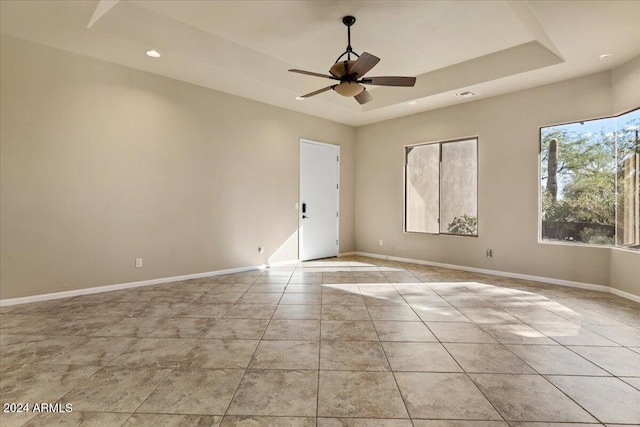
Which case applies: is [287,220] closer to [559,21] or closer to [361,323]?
[361,323]

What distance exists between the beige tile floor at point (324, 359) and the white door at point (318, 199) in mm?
2511

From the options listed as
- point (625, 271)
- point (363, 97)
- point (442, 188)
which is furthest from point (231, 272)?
point (625, 271)

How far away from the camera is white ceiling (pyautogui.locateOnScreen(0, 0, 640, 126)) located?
3182 mm

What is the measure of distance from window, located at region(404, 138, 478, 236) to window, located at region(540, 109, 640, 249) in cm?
109

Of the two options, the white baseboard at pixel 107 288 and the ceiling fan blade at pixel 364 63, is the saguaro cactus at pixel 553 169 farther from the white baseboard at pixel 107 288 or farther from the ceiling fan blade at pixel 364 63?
the white baseboard at pixel 107 288

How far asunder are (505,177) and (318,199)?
3444mm

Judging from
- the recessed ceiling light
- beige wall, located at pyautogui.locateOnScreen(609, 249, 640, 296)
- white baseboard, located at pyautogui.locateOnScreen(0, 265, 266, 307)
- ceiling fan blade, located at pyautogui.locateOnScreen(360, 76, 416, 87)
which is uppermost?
the recessed ceiling light

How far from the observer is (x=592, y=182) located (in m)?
4.37

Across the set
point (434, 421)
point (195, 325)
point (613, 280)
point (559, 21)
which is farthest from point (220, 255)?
point (613, 280)

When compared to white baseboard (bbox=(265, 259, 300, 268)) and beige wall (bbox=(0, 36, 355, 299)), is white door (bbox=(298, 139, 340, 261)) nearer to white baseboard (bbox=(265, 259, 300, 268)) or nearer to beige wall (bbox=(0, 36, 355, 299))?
white baseboard (bbox=(265, 259, 300, 268))

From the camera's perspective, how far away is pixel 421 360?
2.31 meters

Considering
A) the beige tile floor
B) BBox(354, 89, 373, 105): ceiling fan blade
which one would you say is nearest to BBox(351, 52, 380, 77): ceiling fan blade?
BBox(354, 89, 373, 105): ceiling fan blade

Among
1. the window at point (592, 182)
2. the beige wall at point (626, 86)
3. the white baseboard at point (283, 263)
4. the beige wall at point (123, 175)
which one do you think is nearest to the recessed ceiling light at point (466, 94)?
the window at point (592, 182)

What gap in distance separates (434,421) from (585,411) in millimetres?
877
